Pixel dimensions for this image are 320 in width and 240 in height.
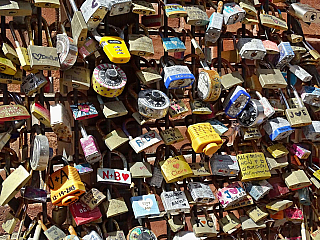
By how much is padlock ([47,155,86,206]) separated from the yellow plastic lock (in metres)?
0.32

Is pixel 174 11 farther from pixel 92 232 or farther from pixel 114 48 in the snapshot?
pixel 92 232

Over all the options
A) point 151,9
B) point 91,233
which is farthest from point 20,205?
point 151,9

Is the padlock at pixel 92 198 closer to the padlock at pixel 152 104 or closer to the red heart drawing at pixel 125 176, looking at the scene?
the red heart drawing at pixel 125 176

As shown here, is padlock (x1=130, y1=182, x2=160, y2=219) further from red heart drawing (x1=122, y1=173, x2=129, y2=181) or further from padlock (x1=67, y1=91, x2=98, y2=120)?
padlock (x1=67, y1=91, x2=98, y2=120)

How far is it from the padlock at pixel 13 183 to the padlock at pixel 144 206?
1.01 ft

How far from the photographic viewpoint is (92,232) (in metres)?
1.09

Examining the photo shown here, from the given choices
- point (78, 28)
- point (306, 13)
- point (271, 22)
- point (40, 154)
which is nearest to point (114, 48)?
point (78, 28)

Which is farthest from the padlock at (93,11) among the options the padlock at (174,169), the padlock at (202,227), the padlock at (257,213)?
the padlock at (257,213)

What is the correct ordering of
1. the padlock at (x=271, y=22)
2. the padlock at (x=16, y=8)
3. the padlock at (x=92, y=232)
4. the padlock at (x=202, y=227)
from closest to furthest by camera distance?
the padlock at (x=16, y=8) → the padlock at (x=92, y=232) → the padlock at (x=202, y=227) → the padlock at (x=271, y=22)

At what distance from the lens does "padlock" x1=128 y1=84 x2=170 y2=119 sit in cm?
109

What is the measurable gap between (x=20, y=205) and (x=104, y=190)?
0.24 meters

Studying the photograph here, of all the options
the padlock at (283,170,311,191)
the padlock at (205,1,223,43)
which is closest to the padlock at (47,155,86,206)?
the padlock at (205,1,223,43)

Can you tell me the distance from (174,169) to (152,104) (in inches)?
8.3

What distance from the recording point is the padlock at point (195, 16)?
3.92ft
